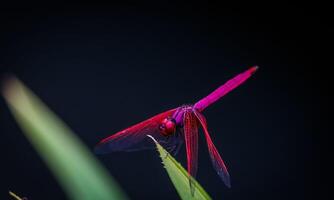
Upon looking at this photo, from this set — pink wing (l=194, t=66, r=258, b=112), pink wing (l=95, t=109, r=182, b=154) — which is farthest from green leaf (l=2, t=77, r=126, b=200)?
pink wing (l=194, t=66, r=258, b=112)

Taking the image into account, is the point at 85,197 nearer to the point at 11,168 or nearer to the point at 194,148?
the point at 194,148

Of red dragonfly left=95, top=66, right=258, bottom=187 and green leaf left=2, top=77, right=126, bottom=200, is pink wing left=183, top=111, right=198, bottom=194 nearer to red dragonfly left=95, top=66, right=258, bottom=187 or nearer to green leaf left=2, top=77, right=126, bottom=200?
red dragonfly left=95, top=66, right=258, bottom=187

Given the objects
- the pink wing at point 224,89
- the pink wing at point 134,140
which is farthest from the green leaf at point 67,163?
the pink wing at point 224,89

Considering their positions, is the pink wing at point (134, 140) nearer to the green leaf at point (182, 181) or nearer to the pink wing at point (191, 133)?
the pink wing at point (191, 133)

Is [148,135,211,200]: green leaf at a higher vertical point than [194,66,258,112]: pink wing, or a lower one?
lower

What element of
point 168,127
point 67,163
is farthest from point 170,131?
point 67,163

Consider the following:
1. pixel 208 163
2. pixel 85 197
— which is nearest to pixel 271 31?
pixel 208 163

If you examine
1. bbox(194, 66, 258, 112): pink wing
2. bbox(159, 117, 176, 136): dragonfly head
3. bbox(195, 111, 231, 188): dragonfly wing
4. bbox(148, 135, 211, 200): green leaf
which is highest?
bbox(194, 66, 258, 112): pink wing
